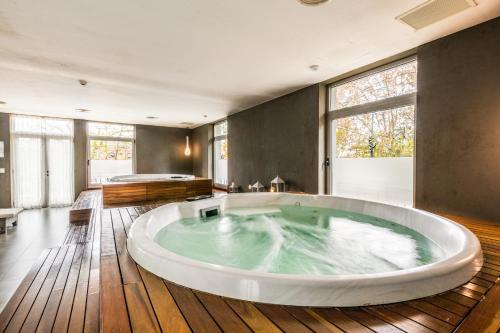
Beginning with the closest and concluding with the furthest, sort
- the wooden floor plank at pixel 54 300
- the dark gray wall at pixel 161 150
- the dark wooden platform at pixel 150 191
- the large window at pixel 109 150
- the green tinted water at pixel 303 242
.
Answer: the wooden floor plank at pixel 54 300, the green tinted water at pixel 303 242, the dark wooden platform at pixel 150 191, the large window at pixel 109 150, the dark gray wall at pixel 161 150

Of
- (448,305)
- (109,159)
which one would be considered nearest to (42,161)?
(109,159)

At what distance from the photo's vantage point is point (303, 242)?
193cm

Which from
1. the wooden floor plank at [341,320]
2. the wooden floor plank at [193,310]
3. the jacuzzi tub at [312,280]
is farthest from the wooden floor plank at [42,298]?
the wooden floor plank at [341,320]

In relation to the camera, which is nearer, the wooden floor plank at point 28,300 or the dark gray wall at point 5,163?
the wooden floor plank at point 28,300

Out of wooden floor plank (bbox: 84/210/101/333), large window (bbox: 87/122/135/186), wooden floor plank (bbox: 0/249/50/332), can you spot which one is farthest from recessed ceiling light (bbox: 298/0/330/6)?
large window (bbox: 87/122/135/186)

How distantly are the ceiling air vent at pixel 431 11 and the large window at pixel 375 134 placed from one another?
74 centimetres

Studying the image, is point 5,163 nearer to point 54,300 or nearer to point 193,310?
point 54,300

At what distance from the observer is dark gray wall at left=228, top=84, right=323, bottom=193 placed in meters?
3.36

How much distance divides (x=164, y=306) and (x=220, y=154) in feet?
17.4

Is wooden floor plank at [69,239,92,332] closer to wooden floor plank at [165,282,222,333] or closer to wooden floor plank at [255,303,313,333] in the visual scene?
wooden floor plank at [165,282,222,333]

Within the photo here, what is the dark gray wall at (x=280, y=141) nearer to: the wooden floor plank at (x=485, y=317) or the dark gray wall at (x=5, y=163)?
the wooden floor plank at (x=485, y=317)

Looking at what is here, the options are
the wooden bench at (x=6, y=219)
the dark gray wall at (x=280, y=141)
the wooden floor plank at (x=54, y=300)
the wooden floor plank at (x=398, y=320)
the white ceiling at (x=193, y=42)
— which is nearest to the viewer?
the wooden floor plank at (x=398, y=320)

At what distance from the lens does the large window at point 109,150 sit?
591cm

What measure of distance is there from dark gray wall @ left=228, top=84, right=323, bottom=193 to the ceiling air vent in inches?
57.7
